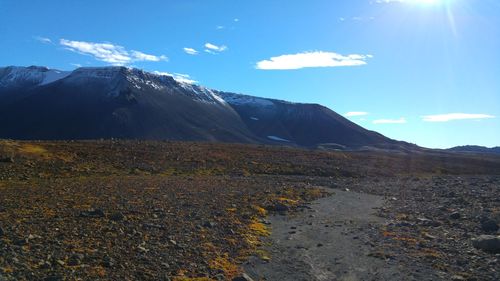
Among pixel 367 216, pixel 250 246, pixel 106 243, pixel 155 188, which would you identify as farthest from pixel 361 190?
pixel 106 243

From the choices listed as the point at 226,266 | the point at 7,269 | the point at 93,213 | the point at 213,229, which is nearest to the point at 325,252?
the point at 213,229

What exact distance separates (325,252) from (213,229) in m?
4.66

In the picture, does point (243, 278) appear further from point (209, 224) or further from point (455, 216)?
point (455, 216)

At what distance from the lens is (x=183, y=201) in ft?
88.5

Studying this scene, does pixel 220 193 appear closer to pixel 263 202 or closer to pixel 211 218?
pixel 263 202

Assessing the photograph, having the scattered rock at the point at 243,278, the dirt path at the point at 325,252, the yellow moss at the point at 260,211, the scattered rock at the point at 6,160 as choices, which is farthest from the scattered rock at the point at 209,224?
the scattered rock at the point at 6,160

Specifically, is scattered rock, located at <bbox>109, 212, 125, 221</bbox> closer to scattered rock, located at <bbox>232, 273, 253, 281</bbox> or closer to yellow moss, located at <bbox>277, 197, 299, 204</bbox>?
scattered rock, located at <bbox>232, 273, 253, 281</bbox>

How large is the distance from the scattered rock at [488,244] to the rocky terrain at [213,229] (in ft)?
0.15

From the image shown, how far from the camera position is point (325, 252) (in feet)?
60.9

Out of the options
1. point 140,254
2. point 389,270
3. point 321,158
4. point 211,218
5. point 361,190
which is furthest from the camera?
point 321,158

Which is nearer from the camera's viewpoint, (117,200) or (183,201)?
(117,200)

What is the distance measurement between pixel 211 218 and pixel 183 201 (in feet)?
16.8

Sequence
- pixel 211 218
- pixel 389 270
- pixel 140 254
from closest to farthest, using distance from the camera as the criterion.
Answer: pixel 140 254, pixel 389 270, pixel 211 218

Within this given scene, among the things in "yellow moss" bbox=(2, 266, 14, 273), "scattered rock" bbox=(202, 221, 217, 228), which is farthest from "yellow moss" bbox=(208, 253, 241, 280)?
"yellow moss" bbox=(2, 266, 14, 273)
